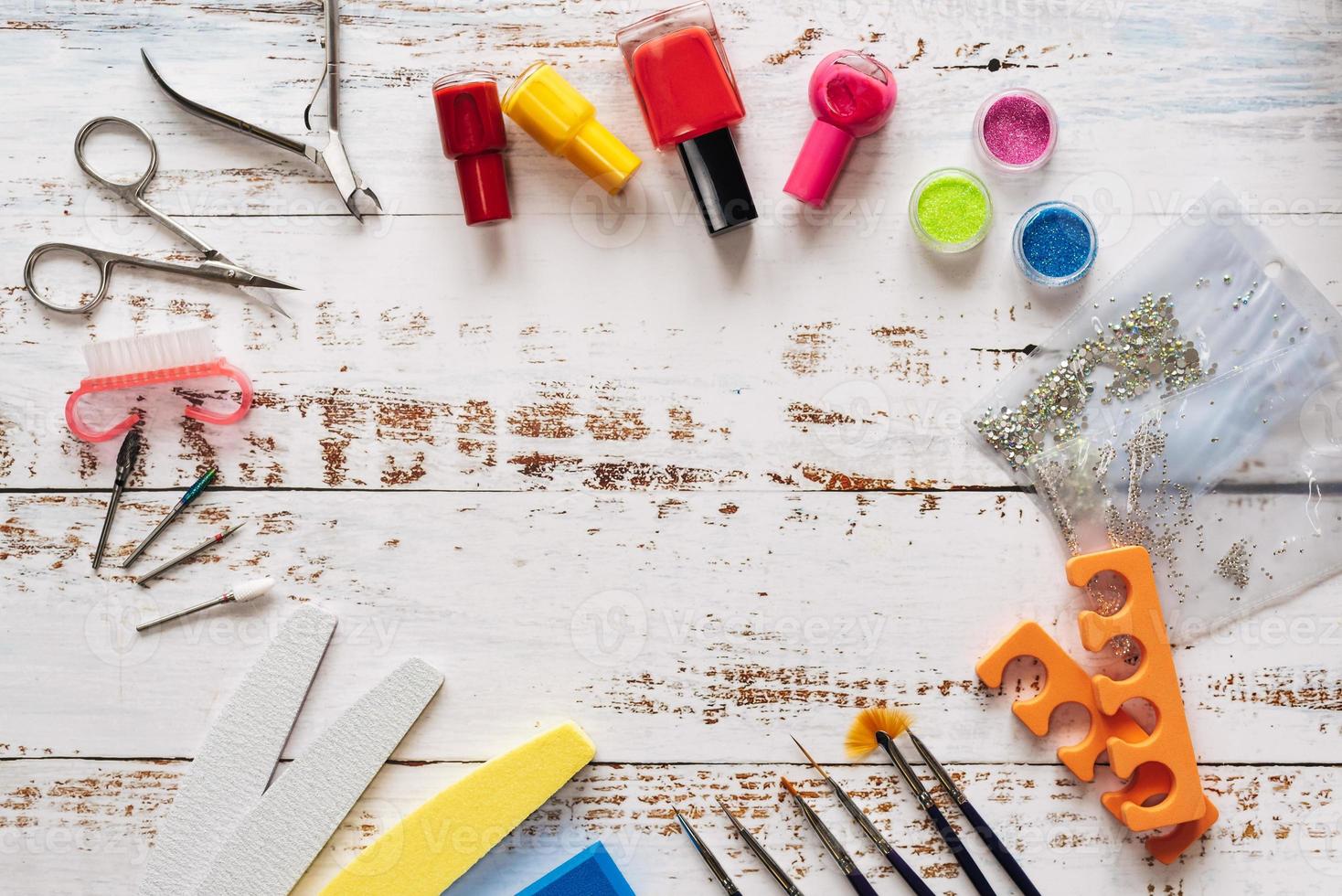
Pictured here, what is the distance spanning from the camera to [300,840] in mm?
874

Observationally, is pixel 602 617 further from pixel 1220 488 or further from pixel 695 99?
pixel 1220 488

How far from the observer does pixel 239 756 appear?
887 mm

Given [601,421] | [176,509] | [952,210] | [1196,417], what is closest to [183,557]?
[176,509]

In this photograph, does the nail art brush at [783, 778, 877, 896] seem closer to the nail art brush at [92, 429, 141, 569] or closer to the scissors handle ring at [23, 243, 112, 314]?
the nail art brush at [92, 429, 141, 569]

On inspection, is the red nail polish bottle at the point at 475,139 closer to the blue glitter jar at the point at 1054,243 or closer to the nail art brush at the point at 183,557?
the nail art brush at the point at 183,557

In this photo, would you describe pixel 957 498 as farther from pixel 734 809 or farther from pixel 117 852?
pixel 117 852

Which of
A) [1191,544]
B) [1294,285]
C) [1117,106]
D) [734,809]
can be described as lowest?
[734,809]

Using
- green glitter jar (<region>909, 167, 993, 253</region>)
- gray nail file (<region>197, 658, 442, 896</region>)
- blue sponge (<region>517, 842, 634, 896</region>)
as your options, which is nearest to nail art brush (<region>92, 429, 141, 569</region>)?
gray nail file (<region>197, 658, 442, 896</region>)

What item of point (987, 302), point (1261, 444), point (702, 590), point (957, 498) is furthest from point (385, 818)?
point (1261, 444)

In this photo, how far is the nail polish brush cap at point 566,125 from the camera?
0.83 meters

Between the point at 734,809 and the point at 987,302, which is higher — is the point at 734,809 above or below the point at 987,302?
below

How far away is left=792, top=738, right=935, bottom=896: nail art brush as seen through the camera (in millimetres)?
877

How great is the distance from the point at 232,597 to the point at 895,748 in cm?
62

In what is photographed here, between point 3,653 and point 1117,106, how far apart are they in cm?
114
